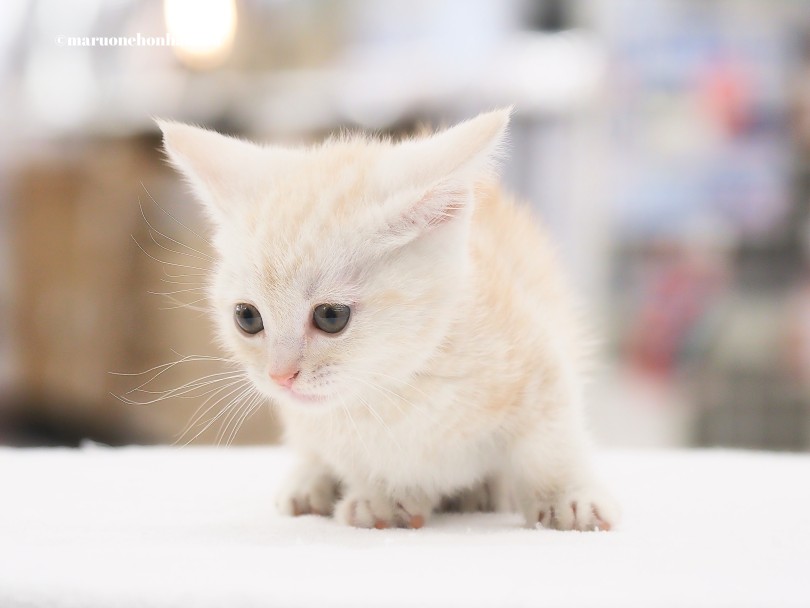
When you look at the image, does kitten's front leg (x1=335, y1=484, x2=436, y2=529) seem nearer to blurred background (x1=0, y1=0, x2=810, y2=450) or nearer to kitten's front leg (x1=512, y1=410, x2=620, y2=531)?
kitten's front leg (x1=512, y1=410, x2=620, y2=531)

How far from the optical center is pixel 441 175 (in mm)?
873

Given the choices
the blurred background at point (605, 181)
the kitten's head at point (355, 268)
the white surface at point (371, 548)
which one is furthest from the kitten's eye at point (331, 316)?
→ the blurred background at point (605, 181)

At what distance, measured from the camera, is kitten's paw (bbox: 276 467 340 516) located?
112 cm

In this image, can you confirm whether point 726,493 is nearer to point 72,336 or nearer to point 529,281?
point 529,281

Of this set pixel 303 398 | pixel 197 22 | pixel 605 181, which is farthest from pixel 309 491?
pixel 605 181

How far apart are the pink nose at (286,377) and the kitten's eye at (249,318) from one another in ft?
0.24

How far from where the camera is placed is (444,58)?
2.76m

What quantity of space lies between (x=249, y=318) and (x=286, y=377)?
95 millimetres

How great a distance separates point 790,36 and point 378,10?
130cm

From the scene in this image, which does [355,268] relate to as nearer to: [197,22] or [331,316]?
[331,316]

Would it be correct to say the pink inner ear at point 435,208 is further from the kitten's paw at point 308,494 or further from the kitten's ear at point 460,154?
the kitten's paw at point 308,494

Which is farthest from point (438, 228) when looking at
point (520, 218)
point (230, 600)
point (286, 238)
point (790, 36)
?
point (790, 36)

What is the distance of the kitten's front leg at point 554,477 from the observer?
987mm

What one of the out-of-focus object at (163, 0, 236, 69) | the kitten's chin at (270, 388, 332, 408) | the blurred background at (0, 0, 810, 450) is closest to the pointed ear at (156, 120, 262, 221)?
the kitten's chin at (270, 388, 332, 408)
